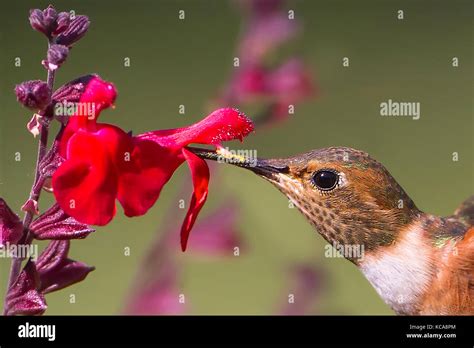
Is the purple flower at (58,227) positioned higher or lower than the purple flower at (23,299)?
higher

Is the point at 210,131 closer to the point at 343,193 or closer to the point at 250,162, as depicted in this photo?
the point at 250,162

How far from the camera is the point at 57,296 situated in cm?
415

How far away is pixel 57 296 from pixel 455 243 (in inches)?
112

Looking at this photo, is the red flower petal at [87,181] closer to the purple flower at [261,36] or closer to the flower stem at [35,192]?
the flower stem at [35,192]

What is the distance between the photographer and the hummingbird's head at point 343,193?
1620 millimetres

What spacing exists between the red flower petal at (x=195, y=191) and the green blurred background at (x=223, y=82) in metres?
0.97

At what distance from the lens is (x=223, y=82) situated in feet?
16.8

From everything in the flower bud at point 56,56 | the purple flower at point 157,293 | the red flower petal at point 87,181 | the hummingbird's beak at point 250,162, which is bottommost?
the purple flower at point 157,293

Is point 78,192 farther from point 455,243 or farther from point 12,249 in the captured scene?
point 455,243

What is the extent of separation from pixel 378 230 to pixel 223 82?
3550 mm

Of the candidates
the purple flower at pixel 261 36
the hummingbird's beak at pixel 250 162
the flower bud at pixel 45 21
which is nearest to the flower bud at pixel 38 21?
the flower bud at pixel 45 21

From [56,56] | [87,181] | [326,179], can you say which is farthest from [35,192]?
[326,179]

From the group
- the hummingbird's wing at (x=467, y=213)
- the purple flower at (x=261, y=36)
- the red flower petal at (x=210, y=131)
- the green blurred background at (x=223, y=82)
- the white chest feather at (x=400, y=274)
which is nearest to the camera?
the red flower petal at (x=210, y=131)
